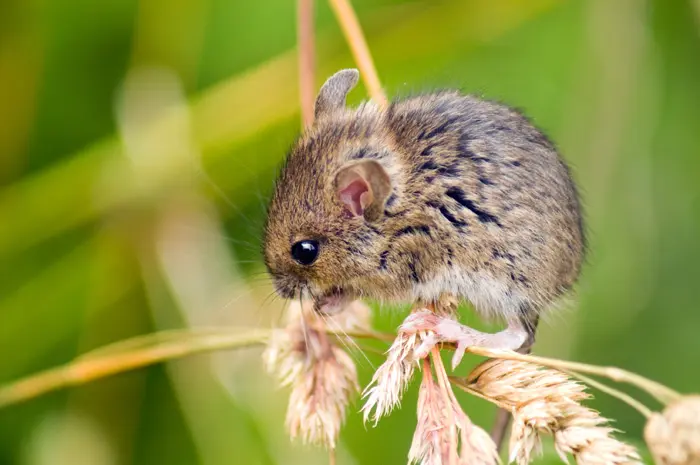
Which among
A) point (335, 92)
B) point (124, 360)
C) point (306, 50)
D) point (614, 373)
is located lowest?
point (614, 373)

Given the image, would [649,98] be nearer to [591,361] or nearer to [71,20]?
[591,361]

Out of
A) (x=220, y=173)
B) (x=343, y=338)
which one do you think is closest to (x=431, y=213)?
(x=343, y=338)

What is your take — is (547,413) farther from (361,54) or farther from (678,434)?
(361,54)

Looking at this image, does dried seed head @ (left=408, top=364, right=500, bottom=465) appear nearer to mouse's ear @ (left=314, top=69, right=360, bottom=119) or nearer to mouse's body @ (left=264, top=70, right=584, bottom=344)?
mouse's body @ (left=264, top=70, right=584, bottom=344)

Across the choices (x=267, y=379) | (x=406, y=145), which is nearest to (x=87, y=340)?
(x=267, y=379)

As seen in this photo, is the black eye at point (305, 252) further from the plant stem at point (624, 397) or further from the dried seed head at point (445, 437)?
the plant stem at point (624, 397)

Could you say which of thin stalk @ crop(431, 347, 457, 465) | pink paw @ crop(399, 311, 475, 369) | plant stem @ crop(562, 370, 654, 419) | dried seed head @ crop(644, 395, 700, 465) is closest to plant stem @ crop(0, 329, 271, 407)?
pink paw @ crop(399, 311, 475, 369)
